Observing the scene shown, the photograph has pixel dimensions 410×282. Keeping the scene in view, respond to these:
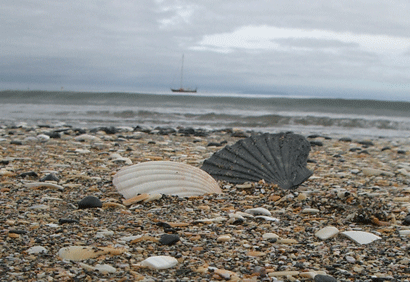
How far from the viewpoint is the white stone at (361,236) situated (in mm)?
2609

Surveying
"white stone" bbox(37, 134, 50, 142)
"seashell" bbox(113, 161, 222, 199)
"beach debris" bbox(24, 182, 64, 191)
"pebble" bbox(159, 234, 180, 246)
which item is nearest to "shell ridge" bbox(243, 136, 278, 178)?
"seashell" bbox(113, 161, 222, 199)

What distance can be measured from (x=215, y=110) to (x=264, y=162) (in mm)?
16441

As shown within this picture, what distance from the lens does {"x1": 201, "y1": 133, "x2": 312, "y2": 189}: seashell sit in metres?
4.09

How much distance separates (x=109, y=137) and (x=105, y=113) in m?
10.4

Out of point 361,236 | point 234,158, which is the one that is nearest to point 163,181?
point 234,158

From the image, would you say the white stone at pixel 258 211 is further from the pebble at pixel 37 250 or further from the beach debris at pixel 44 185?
the beach debris at pixel 44 185

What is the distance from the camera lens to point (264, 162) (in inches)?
170

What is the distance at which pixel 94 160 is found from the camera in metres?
5.27

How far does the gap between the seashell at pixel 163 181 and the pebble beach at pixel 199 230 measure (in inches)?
4.0

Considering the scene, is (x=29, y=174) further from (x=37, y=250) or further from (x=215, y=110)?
(x=215, y=110)

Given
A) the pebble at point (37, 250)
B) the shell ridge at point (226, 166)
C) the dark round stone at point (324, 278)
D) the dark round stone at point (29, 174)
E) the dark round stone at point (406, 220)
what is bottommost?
the pebble at point (37, 250)

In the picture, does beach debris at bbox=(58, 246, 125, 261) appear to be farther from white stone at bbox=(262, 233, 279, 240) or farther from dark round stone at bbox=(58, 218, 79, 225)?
white stone at bbox=(262, 233, 279, 240)

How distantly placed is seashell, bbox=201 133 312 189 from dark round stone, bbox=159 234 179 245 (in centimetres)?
166

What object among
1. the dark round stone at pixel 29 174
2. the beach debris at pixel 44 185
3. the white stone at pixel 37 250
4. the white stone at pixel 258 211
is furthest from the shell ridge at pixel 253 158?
the white stone at pixel 37 250
